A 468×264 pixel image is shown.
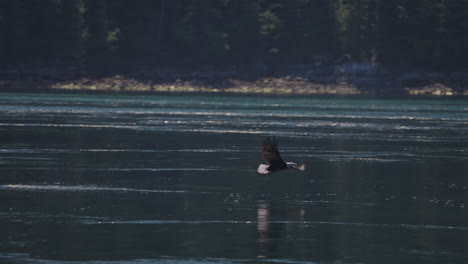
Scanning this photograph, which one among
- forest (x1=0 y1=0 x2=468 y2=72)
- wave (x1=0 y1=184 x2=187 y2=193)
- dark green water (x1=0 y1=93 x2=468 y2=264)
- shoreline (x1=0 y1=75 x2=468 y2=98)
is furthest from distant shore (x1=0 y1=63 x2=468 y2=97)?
wave (x1=0 y1=184 x2=187 y2=193)

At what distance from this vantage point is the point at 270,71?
14462cm

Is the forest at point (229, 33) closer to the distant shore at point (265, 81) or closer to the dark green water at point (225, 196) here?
the distant shore at point (265, 81)

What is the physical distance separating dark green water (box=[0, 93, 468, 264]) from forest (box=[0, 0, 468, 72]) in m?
81.9

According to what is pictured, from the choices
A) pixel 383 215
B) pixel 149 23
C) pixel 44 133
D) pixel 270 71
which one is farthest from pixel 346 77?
pixel 383 215

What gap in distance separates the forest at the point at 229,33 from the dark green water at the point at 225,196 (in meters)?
81.9

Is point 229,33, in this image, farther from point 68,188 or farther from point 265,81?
point 68,188

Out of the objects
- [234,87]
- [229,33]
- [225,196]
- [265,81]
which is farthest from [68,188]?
[229,33]

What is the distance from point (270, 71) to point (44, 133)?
292ft

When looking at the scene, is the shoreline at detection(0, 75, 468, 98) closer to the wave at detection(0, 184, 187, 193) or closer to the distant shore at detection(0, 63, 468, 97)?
the distant shore at detection(0, 63, 468, 97)

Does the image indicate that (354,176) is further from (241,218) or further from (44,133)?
(44,133)

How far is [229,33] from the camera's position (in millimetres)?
151500

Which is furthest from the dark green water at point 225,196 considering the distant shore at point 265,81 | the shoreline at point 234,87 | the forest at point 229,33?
the forest at point 229,33

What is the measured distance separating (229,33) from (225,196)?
11987cm

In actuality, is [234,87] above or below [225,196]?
below
